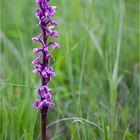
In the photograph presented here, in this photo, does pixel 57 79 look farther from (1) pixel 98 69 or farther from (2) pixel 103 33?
(2) pixel 103 33

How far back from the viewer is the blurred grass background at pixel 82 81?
301 centimetres

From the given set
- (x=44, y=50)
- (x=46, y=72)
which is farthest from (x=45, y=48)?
(x=46, y=72)

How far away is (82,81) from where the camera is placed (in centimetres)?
407

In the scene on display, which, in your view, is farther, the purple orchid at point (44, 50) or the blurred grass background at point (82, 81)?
the blurred grass background at point (82, 81)

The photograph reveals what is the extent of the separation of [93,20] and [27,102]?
185 centimetres

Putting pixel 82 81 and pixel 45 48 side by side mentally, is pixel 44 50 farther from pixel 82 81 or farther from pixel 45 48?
pixel 82 81

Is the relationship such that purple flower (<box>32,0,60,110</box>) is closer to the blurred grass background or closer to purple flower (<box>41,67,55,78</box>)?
purple flower (<box>41,67,55,78</box>)

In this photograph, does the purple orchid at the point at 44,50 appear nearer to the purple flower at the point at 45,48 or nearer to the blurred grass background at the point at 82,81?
the purple flower at the point at 45,48

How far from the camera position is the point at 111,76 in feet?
11.1

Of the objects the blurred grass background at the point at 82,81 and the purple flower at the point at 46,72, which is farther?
the blurred grass background at the point at 82,81

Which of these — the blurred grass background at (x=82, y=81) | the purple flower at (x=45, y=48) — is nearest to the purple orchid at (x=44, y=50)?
the purple flower at (x=45, y=48)

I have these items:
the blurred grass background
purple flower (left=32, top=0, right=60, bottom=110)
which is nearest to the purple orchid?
purple flower (left=32, top=0, right=60, bottom=110)

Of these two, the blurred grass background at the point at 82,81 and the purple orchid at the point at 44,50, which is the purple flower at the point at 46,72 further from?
the blurred grass background at the point at 82,81

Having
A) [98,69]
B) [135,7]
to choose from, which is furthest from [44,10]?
[135,7]
